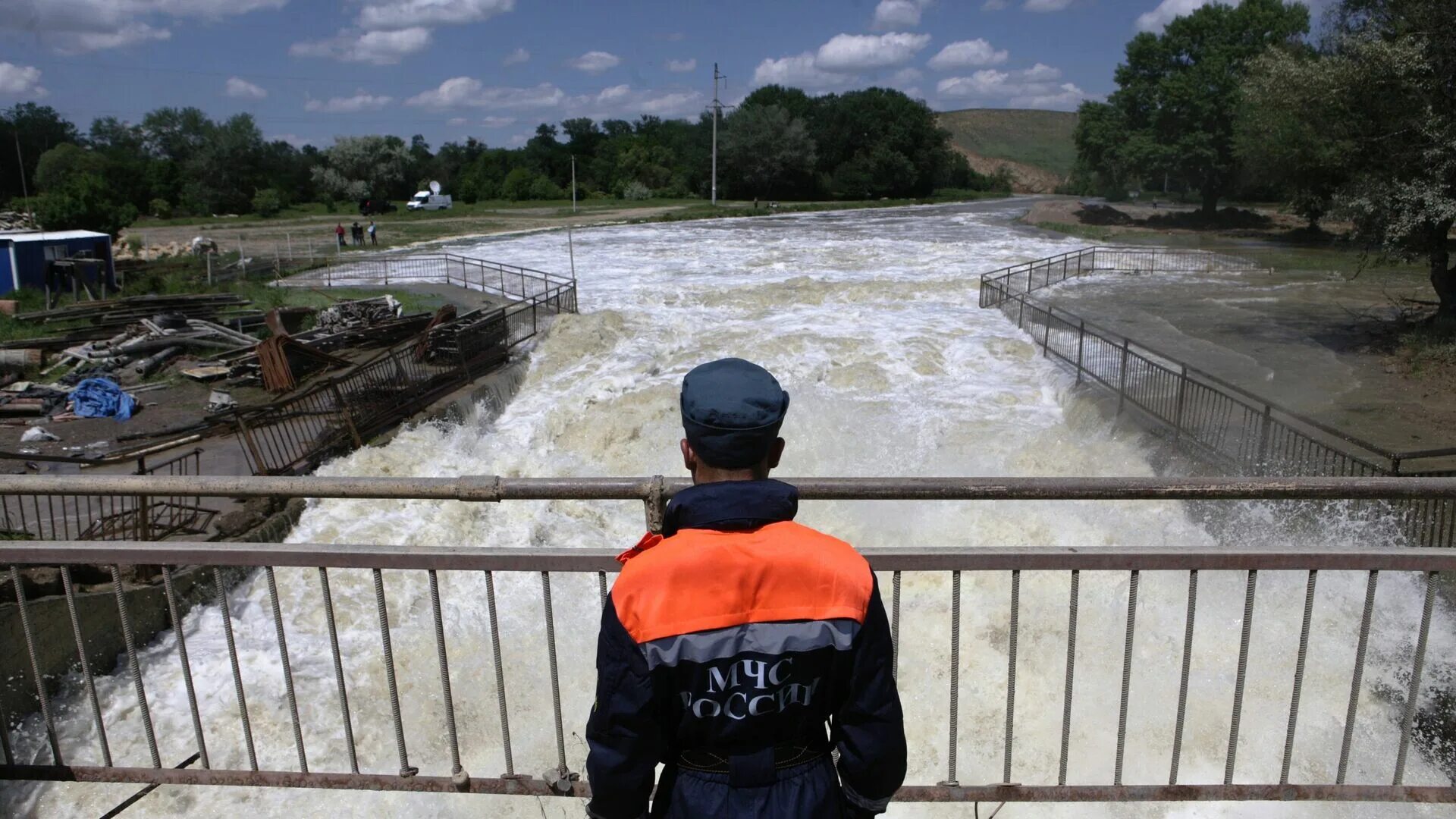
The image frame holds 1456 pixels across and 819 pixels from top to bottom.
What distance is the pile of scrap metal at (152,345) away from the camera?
19.8 meters

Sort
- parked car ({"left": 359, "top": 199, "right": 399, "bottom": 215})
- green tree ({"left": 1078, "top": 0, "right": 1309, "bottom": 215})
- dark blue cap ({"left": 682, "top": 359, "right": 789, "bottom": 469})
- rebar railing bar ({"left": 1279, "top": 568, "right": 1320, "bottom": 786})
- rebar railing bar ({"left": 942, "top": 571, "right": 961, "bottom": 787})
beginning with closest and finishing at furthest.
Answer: dark blue cap ({"left": 682, "top": 359, "right": 789, "bottom": 469})
rebar railing bar ({"left": 942, "top": 571, "right": 961, "bottom": 787})
rebar railing bar ({"left": 1279, "top": 568, "right": 1320, "bottom": 786})
green tree ({"left": 1078, "top": 0, "right": 1309, "bottom": 215})
parked car ({"left": 359, "top": 199, "right": 399, "bottom": 215})

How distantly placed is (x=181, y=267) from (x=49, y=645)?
1236 inches

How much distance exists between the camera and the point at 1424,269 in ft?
115

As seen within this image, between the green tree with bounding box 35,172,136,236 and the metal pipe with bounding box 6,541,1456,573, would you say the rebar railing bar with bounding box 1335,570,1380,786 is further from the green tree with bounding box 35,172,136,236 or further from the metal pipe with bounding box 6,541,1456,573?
the green tree with bounding box 35,172,136,236

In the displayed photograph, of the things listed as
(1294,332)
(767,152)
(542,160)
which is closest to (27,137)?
(542,160)

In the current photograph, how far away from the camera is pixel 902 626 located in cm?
899

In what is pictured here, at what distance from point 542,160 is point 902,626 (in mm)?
104013

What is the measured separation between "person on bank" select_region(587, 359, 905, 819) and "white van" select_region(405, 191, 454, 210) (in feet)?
285

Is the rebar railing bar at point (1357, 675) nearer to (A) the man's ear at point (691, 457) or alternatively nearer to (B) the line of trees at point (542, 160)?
(A) the man's ear at point (691, 457)

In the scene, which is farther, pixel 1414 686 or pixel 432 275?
pixel 432 275

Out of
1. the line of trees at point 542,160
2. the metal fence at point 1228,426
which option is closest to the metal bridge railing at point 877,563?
the metal fence at point 1228,426

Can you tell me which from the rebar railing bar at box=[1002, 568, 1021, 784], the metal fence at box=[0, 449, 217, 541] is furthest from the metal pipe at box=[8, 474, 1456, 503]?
the metal fence at box=[0, 449, 217, 541]

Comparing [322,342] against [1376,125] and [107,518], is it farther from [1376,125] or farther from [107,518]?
[1376,125]

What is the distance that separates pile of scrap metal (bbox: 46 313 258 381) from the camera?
19.8 meters
